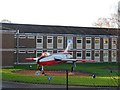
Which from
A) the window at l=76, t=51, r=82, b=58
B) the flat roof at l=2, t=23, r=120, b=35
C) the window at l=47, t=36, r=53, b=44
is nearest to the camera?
the flat roof at l=2, t=23, r=120, b=35

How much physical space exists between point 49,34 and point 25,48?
14.7ft

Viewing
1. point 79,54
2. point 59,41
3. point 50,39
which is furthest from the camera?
point 79,54

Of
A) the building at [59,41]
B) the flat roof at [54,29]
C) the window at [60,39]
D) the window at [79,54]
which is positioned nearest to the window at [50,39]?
the building at [59,41]

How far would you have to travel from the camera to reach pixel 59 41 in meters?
48.2

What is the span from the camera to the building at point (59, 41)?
45062mm

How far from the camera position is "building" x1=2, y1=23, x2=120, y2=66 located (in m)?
45.1

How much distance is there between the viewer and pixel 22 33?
1759 inches

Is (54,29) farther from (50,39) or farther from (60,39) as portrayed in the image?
(50,39)

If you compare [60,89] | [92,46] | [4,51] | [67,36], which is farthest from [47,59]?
[92,46]

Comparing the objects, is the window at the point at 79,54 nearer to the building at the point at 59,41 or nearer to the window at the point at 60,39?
the building at the point at 59,41

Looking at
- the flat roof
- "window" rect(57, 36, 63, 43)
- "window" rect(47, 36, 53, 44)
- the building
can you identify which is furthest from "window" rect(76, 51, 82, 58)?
"window" rect(47, 36, 53, 44)

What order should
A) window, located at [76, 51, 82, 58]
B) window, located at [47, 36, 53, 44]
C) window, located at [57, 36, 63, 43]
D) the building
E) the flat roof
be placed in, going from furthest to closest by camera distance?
window, located at [76, 51, 82, 58], window, located at [57, 36, 63, 43], window, located at [47, 36, 53, 44], the flat roof, the building

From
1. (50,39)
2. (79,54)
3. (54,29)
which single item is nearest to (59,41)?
(50,39)

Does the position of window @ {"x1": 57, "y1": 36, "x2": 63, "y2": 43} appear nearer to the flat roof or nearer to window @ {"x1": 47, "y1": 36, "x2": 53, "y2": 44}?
the flat roof
